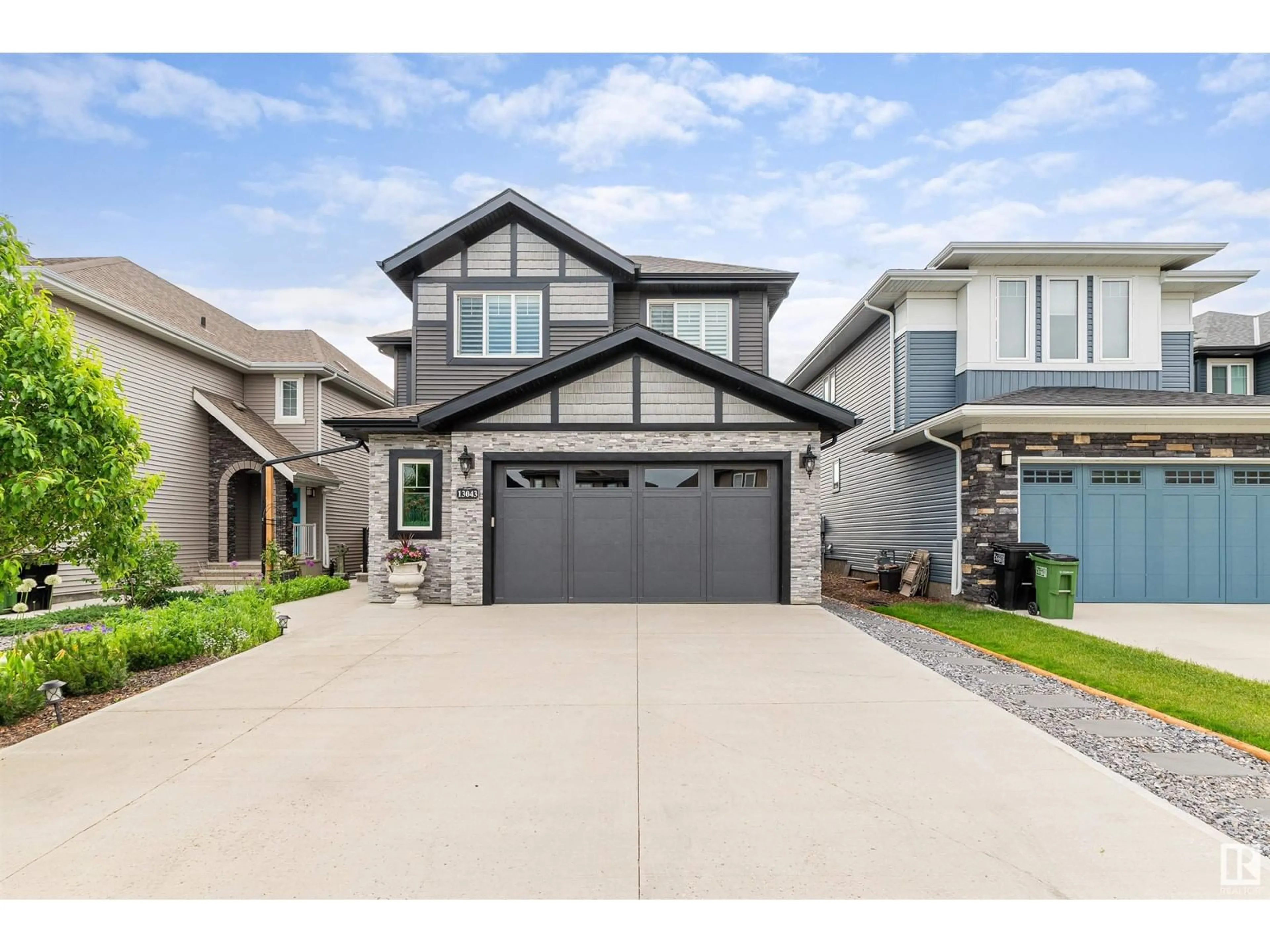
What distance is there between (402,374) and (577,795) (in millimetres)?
13243

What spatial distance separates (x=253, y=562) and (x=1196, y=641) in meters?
17.9

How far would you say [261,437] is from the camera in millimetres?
15555

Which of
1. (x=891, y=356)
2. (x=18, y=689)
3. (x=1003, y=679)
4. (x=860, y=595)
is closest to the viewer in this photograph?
(x=18, y=689)

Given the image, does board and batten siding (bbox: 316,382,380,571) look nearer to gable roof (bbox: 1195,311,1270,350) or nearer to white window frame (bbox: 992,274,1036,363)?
white window frame (bbox: 992,274,1036,363)

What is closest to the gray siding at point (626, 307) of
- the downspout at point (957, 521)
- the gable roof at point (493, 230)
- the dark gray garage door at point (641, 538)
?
the gable roof at point (493, 230)

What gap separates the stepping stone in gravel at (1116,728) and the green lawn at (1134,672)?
1.47ft

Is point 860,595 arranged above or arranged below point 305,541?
below

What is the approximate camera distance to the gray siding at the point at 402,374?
14898 mm

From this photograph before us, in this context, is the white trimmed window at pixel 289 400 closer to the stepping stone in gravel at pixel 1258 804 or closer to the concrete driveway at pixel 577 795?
the concrete driveway at pixel 577 795

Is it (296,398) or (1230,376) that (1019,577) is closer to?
(1230,376)

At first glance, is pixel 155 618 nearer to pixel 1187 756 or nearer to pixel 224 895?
pixel 224 895

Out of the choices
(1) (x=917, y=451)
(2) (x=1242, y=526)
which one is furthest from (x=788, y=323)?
(2) (x=1242, y=526)

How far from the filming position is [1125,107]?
1028 cm
